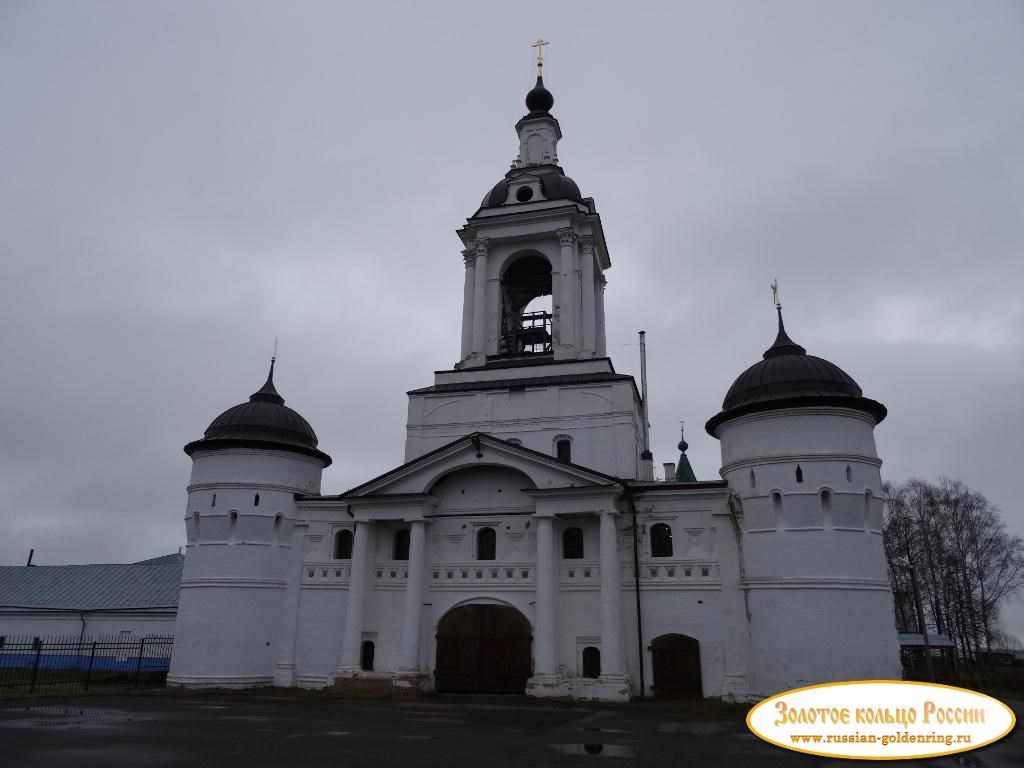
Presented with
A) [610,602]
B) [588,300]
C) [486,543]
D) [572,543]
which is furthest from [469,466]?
[588,300]

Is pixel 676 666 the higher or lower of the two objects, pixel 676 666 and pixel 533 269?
the lower

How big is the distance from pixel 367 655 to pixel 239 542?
589 centimetres

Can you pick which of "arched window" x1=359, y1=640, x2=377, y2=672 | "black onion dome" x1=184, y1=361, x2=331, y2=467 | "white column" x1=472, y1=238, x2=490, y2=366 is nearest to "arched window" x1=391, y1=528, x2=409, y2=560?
"arched window" x1=359, y1=640, x2=377, y2=672

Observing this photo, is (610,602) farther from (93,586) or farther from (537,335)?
(93,586)

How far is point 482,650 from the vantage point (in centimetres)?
2272

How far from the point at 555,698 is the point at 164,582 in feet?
87.2

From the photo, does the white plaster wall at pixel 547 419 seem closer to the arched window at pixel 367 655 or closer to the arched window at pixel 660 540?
the arched window at pixel 660 540

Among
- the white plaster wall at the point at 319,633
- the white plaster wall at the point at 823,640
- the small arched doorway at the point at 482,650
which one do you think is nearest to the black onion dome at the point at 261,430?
the white plaster wall at the point at 319,633

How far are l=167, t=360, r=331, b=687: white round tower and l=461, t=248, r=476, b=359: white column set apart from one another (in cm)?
739

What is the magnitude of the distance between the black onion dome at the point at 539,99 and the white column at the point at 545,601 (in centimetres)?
2073

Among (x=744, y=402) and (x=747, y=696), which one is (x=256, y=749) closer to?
(x=747, y=696)

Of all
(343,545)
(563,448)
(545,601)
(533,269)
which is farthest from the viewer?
(533,269)

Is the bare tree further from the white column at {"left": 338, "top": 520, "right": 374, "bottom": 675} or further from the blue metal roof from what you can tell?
the blue metal roof

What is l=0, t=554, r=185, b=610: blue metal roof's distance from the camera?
36750mm
